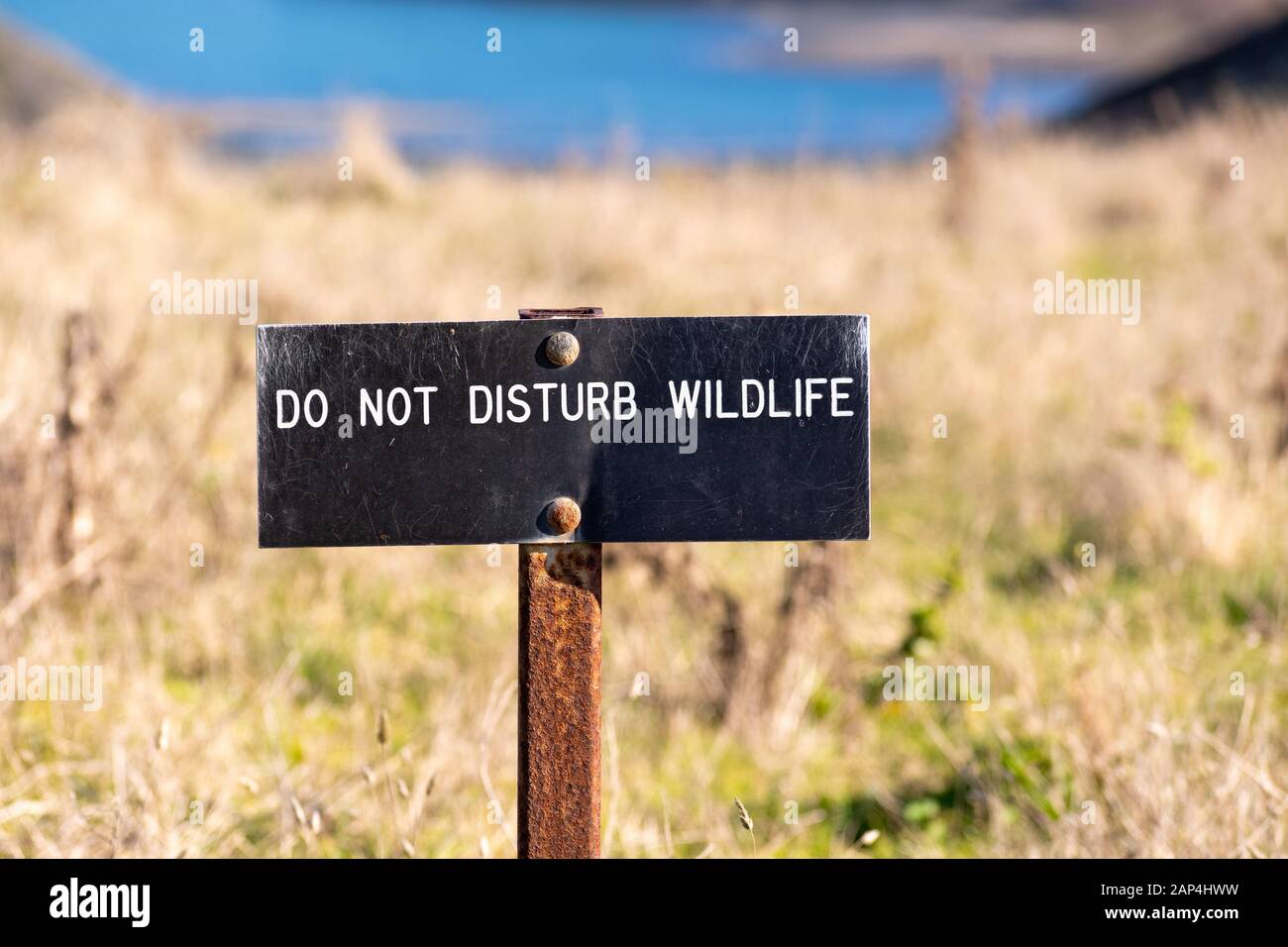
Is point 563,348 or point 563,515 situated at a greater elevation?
point 563,348

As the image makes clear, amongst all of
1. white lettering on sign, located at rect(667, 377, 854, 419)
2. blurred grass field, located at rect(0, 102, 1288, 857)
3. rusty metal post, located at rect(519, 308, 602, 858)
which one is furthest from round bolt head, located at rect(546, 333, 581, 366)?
blurred grass field, located at rect(0, 102, 1288, 857)

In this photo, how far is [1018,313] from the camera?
7078mm

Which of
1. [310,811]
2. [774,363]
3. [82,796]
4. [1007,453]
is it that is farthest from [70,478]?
[1007,453]

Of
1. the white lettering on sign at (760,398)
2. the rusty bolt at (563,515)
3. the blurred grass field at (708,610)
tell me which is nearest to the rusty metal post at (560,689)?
the rusty bolt at (563,515)

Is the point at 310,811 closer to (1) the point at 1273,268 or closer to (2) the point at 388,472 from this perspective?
(2) the point at 388,472

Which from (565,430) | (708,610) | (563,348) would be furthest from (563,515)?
(708,610)

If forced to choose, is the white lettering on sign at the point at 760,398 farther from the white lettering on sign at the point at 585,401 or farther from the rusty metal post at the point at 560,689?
the rusty metal post at the point at 560,689

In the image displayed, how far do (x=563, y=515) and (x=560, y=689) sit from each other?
0.24 m

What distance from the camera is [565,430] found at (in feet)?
5.78

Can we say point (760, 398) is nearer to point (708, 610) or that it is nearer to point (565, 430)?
point (565, 430)

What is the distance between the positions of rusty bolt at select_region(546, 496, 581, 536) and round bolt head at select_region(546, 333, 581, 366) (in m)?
0.19

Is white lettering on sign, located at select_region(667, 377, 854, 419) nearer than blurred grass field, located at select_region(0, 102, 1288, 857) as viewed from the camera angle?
Yes

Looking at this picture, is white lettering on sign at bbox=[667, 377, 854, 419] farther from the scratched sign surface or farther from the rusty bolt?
the rusty bolt

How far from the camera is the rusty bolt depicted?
68.7 inches
